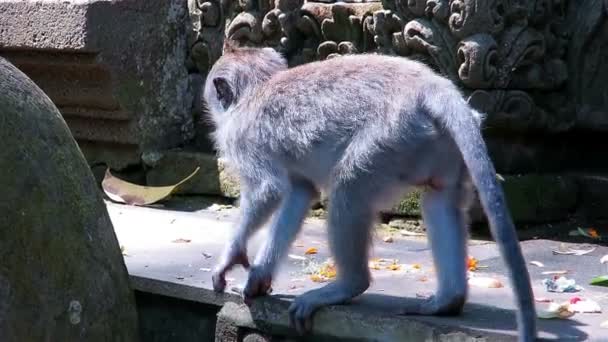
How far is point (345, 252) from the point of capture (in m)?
4.25

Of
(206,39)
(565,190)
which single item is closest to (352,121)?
(565,190)

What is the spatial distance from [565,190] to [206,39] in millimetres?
2264

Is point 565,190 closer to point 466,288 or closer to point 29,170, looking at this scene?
point 466,288

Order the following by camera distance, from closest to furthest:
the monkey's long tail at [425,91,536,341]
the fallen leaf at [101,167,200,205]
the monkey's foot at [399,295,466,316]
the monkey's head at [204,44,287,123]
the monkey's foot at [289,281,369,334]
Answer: the monkey's long tail at [425,91,536,341] → the monkey's foot at [399,295,466,316] → the monkey's foot at [289,281,369,334] → the monkey's head at [204,44,287,123] → the fallen leaf at [101,167,200,205]

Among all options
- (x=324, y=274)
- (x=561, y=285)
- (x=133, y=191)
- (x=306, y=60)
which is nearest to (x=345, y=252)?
(x=324, y=274)

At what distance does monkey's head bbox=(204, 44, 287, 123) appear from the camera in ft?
15.6

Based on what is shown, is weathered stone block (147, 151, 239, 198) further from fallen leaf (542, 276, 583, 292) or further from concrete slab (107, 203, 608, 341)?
fallen leaf (542, 276, 583, 292)

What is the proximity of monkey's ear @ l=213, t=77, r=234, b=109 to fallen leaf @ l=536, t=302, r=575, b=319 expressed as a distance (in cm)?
142

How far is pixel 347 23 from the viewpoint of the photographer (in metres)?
6.22

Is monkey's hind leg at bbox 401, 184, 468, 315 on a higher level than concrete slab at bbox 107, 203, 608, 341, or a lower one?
higher

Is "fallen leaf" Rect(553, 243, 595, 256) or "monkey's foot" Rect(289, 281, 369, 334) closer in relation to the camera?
"monkey's foot" Rect(289, 281, 369, 334)

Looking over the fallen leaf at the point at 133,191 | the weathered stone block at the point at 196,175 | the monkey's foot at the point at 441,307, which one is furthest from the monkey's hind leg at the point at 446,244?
the fallen leaf at the point at 133,191

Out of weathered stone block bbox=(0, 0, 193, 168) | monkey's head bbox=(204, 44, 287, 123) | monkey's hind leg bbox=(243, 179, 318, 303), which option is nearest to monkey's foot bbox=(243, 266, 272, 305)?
monkey's hind leg bbox=(243, 179, 318, 303)

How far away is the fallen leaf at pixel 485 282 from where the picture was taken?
4863 mm
